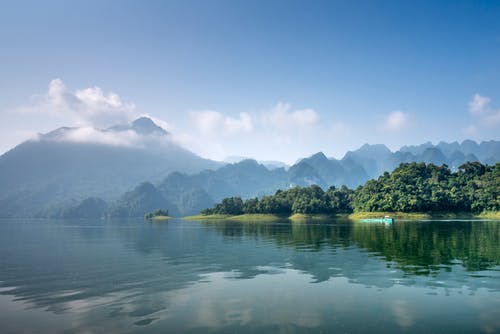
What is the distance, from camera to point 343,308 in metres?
21.2

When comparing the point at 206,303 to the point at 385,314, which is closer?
the point at 385,314

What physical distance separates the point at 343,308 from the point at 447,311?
19.8 feet

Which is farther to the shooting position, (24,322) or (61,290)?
(61,290)

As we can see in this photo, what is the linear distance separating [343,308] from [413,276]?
13178mm

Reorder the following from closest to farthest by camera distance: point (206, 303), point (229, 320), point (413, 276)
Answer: point (229, 320) < point (206, 303) < point (413, 276)

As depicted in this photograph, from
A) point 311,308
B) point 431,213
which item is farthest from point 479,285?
point 431,213

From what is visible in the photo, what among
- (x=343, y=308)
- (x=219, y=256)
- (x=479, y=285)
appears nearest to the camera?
(x=343, y=308)

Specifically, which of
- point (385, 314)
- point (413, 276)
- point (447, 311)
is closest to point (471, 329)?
point (447, 311)

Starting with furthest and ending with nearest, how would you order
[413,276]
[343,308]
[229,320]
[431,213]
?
1. [431,213]
2. [413,276]
3. [343,308]
4. [229,320]

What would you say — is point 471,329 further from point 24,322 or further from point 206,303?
point 24,322

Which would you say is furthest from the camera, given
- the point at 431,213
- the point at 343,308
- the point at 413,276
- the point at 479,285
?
the point at 431,213

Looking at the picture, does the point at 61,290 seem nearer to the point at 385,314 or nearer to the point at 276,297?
the point at 276,297

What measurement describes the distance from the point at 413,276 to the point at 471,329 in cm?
1392

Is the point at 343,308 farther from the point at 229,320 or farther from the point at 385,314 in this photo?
the point at 229,320
